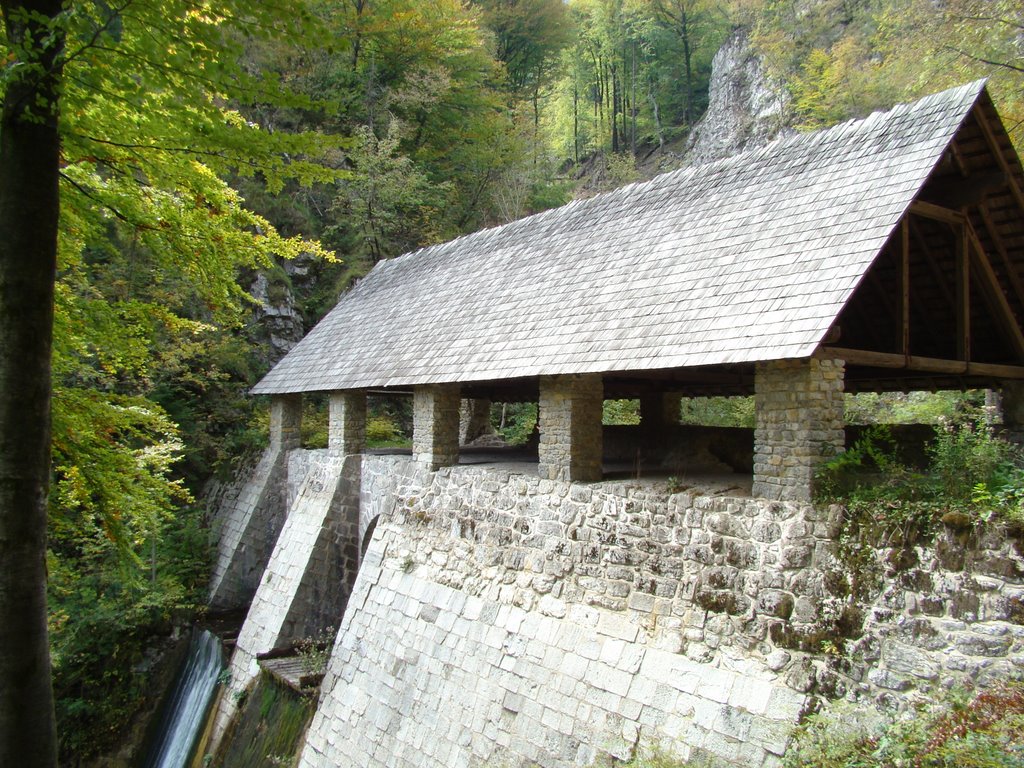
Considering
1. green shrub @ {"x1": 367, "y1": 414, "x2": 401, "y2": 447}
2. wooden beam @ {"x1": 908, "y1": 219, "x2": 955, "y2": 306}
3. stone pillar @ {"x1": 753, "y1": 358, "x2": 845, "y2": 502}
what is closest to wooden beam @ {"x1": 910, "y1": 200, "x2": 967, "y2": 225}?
wooden beam @ {"x1": 908, "y1": 219, "x2": 955, "y2": 306}

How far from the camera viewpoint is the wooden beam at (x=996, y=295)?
22.7ft

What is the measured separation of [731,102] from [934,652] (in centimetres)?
2372

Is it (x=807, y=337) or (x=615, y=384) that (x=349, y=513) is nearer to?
(x=615, y=384)

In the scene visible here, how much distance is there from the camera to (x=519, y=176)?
21406 millimetres

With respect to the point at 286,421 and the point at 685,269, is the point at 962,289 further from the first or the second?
the point at 286,421

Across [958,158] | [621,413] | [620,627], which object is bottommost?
[620,627]

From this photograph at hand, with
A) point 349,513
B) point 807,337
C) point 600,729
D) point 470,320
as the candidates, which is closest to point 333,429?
point 349,513

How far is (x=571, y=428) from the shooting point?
7.22 meters

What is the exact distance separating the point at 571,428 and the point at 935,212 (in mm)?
4023

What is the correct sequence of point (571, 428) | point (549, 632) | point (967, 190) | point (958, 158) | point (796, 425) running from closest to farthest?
point (796, 425)
point (958, 158)
point (967, 190)
point (549, 632)
point (571, 428)

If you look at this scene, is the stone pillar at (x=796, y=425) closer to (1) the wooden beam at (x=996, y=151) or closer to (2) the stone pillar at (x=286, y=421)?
(1) the wooden beam at (x=996, y=151)

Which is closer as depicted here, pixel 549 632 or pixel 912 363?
pixel 912 363

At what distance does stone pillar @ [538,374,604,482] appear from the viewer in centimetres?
726

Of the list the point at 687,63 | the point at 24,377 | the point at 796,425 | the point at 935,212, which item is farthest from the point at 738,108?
the point at 24,377
